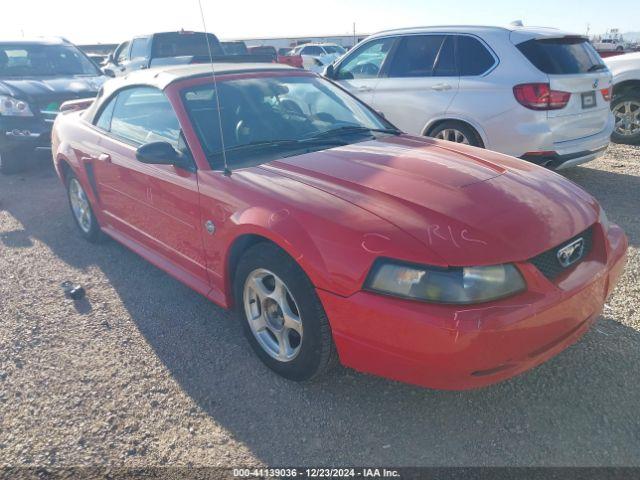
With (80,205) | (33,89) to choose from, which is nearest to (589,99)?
(80,205)

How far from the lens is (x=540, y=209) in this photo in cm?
244

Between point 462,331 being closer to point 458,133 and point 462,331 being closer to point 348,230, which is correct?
point 348,230

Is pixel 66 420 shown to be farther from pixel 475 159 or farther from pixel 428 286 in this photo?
pixel 475 159

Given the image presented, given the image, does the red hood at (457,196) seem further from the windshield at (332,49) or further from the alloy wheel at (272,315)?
the windshield at (332,49)

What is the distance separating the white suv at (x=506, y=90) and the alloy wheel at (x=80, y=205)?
3.55m

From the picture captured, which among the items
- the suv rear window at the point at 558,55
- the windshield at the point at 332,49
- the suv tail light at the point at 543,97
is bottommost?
the windshield at the point at 332,49

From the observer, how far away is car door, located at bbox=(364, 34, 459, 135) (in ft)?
18.7

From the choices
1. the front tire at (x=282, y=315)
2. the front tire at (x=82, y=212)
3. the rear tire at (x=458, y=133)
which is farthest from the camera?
the rear tire at (x=458, y=133)

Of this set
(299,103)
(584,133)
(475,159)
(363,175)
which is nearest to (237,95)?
(299,103)

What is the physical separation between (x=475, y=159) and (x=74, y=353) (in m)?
2.67

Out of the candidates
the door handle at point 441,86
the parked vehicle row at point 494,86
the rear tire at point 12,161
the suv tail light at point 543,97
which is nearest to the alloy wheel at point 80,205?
the parked vehicle row at point 494,86

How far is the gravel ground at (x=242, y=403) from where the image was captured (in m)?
2.24

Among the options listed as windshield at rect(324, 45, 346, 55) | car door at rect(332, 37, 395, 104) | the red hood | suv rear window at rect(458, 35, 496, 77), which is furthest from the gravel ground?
windshield at rect(324, 45, 346, 55)

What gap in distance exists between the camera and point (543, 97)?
5043mm
